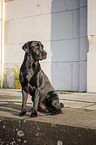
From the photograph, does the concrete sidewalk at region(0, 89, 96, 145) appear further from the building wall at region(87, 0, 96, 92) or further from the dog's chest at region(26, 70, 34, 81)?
the building wall at region(87, 0, 96, 92)

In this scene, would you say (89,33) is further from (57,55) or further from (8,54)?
(8,54)

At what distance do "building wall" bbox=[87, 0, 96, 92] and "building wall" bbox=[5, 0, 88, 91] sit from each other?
1.51 feet

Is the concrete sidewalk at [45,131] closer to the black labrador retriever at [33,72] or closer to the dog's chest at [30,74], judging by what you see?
the black labrador retriever at [33,72]

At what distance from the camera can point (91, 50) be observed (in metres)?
7.16

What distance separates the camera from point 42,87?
2920 mm

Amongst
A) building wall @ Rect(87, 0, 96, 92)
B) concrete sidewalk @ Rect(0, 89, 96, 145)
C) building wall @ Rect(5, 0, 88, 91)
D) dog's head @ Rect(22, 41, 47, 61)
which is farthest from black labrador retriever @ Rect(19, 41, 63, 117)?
building wall @ Rect(5, 0, 88, 91)

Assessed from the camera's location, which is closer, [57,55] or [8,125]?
[8,125]

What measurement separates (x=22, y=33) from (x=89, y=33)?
3.32 meters

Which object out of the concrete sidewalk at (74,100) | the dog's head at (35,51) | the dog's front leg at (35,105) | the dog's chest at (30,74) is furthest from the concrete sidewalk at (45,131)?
the concrete sidewalk at (74,100)

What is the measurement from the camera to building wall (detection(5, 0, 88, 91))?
7.71 meters

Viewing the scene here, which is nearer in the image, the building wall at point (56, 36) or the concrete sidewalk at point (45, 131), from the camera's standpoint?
the concrete sidewalk at point (45, 131)

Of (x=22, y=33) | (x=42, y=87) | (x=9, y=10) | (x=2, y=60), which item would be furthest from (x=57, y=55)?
(x=42, y=87)

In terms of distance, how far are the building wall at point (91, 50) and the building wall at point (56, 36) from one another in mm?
460

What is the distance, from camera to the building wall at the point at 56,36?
25.3ft
